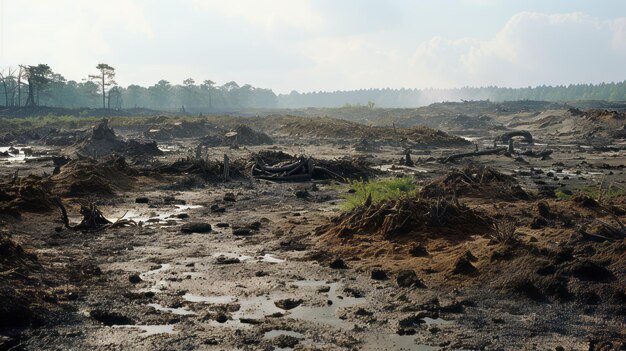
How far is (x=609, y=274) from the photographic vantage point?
26.1 feet

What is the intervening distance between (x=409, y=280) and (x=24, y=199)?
10199 mm

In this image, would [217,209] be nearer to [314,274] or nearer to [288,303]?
[314,274]

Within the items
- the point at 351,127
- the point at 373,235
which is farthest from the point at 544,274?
the point at 351,127

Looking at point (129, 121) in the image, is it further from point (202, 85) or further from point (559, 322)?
point (202, 85)

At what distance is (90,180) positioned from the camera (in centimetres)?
1844

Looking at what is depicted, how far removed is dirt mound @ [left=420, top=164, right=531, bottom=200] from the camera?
1553cm

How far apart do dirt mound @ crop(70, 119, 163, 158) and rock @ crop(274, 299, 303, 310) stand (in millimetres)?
26247

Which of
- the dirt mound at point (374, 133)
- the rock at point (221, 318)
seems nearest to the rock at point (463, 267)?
the rock at point (221, 318)

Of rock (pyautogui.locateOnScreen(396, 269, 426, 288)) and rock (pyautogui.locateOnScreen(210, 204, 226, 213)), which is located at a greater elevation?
rock (pyautogui.locateOnScreen(396, 269, 426, 288))

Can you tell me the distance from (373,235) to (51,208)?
27.2ft

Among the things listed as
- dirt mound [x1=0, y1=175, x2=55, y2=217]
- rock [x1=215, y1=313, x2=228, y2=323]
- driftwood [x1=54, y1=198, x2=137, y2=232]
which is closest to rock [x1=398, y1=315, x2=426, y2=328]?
rock [x1=215, y1=313, x2=228, y2=323]

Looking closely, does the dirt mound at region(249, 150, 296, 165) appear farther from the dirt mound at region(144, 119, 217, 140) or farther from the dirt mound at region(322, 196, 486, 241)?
the dirt mound at region(144, 119, 217, 140)

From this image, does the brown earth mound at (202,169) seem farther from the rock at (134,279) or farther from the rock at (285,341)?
the rock at (285,341)

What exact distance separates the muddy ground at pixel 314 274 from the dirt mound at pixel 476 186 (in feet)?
0.20
